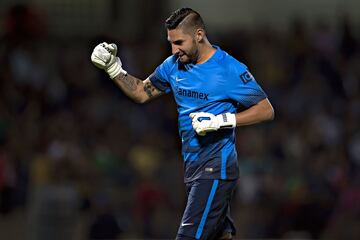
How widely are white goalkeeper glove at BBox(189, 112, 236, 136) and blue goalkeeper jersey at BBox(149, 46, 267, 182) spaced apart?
6.7 inches

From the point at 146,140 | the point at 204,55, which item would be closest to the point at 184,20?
the point at 204,55

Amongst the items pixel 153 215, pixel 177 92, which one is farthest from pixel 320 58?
pixel 177 92

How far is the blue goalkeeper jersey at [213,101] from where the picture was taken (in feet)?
21.3

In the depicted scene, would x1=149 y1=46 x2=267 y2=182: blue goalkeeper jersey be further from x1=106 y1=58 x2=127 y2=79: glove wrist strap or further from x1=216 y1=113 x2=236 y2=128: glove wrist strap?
x1=106 y1=58 x2=127 y2=79: glove wrist strap

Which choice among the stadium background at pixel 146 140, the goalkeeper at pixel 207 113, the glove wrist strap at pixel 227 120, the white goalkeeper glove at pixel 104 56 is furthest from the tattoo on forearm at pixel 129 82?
the stadium background at pixel 146 140

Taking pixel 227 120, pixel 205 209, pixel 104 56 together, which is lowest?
pixel 205 209

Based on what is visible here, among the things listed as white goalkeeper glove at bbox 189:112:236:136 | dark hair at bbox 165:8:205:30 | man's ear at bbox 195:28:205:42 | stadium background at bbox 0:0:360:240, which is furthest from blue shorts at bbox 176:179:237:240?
stadium background at bbox 0:0:360:240

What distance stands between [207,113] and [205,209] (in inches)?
25.8

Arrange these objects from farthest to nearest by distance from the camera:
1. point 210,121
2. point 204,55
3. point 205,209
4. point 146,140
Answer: point 146,140 → point 204,55 → point 205,209 → point 210,121

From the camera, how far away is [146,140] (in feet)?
42.0

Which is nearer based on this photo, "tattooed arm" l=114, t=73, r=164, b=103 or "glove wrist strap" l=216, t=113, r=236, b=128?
"glove wrist strap" l=216, t=113, r=236, b=128

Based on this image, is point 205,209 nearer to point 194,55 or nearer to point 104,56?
point 194,55

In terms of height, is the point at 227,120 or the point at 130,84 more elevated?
the point at 130,84

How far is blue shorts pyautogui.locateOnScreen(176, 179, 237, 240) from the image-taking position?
6.43 meters
